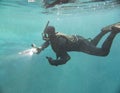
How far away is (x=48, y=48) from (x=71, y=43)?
224 millimetres

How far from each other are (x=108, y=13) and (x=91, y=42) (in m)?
0.32

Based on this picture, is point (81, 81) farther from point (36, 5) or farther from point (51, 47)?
point (36, 5)

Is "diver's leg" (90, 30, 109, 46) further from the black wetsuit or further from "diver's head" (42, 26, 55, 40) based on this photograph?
"diver's head" (42, 26, 55, 40)

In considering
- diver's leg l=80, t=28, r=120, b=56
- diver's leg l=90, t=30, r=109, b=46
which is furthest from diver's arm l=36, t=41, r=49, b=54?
diver's leg l=90, t=30, r=109, b=46

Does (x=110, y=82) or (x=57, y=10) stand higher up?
(x=57, y=10)

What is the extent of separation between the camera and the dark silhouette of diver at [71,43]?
254 inches

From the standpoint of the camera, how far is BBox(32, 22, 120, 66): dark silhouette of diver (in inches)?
254

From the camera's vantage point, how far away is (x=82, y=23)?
21.3ft

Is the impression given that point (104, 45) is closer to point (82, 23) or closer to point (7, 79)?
point (82, 23)

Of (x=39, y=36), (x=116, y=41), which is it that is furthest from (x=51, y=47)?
(x=116, y=41)

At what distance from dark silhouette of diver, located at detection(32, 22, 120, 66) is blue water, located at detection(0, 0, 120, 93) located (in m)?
0.04

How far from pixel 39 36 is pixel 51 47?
0.16 meters

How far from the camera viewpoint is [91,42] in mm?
6484

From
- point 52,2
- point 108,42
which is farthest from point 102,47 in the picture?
point 52,2
